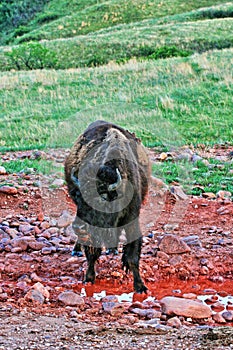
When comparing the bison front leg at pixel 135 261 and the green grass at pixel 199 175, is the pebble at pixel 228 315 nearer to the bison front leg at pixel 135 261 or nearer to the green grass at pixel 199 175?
the bison front leg at pixel 135 261

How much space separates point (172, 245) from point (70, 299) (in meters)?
1.77

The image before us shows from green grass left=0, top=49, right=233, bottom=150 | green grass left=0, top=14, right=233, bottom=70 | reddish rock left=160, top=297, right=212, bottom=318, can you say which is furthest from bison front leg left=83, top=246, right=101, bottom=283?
green grass left=0, top=14, right=233, bottom=70

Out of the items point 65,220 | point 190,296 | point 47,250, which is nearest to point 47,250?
point 47,250

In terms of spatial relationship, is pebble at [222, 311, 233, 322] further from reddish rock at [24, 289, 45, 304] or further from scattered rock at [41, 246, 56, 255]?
scattered rock at [41, 246, 56, 255]

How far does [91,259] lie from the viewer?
262 inches

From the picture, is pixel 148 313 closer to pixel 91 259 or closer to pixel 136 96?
pixel 91 259

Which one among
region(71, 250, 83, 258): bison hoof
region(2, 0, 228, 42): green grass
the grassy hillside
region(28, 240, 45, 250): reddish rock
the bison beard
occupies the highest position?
the bison beard

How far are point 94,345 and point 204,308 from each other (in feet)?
4.65

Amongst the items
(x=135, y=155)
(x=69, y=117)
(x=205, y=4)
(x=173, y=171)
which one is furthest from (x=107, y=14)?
(x=135, y=155)

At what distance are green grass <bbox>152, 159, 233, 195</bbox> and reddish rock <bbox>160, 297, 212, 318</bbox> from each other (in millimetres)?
3893

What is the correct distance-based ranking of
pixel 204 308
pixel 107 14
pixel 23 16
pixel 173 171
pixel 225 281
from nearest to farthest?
pixel 204 308, pixel 225 281, pixel 173 171, pixel 107 14, pixel 23 16

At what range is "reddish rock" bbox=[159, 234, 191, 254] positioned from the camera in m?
7.45

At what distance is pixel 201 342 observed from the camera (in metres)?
4.95

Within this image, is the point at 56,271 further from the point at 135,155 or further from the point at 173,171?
the point at 173,171
